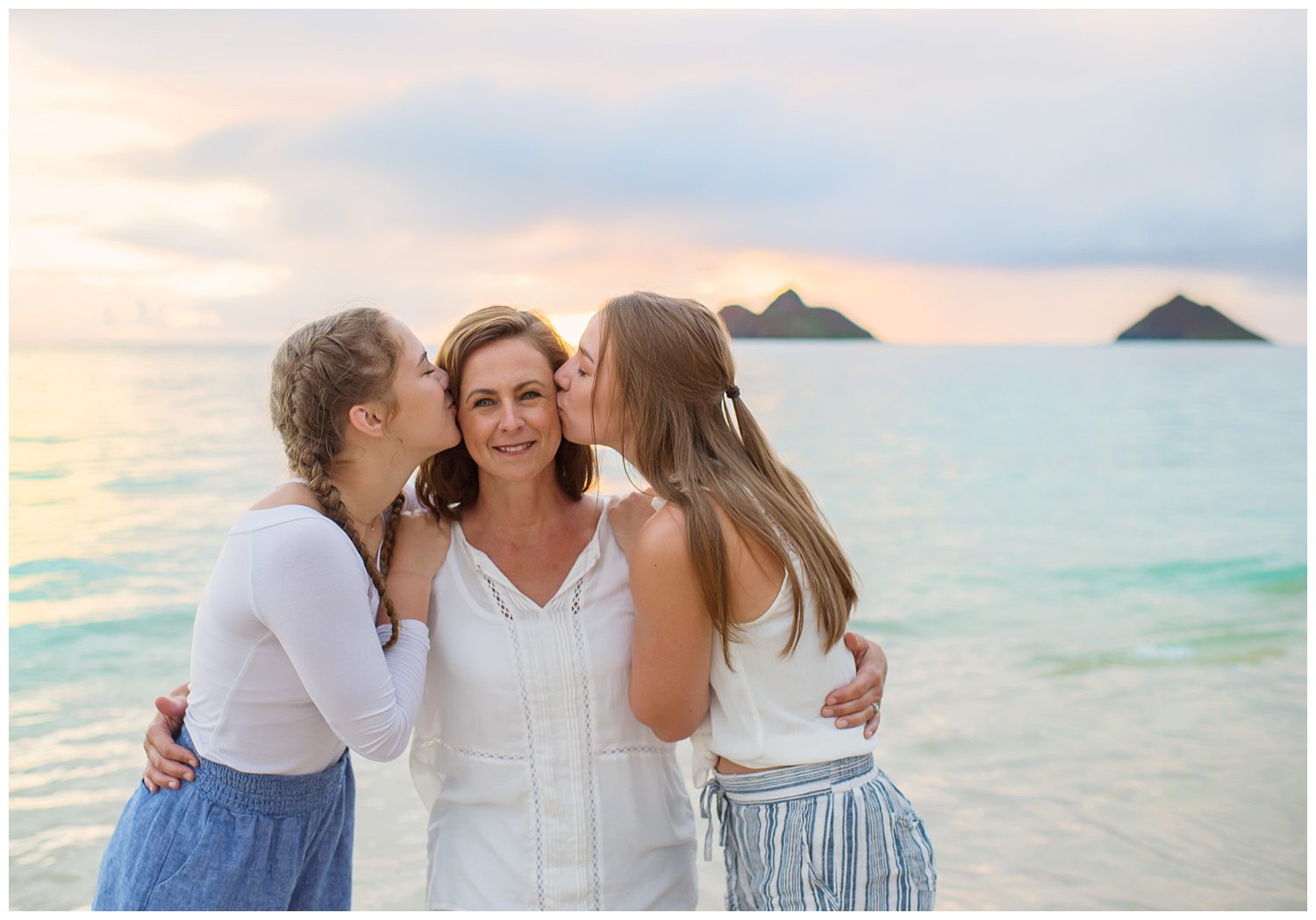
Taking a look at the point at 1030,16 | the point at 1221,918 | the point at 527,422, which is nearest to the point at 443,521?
the point at 527,422

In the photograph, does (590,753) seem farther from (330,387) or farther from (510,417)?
(330,387)

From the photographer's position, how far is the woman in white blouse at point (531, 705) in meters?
2.74

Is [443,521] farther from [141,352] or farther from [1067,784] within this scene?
[141,352]

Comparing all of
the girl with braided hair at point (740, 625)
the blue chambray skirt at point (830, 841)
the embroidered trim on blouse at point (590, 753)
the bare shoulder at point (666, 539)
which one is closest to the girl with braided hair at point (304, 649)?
the embroidered trim on blouse at point (590, 753)

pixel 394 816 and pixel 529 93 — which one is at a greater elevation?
pixel 529 93

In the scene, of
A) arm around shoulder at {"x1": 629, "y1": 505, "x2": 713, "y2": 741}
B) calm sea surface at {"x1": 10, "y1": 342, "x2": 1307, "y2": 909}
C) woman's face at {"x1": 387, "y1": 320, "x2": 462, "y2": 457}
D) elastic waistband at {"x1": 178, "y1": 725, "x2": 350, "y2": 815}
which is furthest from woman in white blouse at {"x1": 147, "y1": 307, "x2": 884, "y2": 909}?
calm sea surface at {"x1": 10, "y1": 342, "x2": 1307, "y2": 909}

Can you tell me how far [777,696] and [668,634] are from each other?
0.34 metres

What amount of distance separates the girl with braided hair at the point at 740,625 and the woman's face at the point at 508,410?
92 mm

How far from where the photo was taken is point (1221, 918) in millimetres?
4062

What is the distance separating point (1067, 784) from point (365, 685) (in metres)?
5.61

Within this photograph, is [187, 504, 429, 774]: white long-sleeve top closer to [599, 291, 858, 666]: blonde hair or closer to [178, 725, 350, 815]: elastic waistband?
[178, 725, 350, 815]: elastic waistband

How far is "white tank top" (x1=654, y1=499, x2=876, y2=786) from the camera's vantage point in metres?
2.52

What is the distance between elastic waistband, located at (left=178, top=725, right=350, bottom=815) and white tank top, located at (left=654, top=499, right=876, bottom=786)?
1027mm

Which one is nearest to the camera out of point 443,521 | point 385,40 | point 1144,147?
point 443,521
